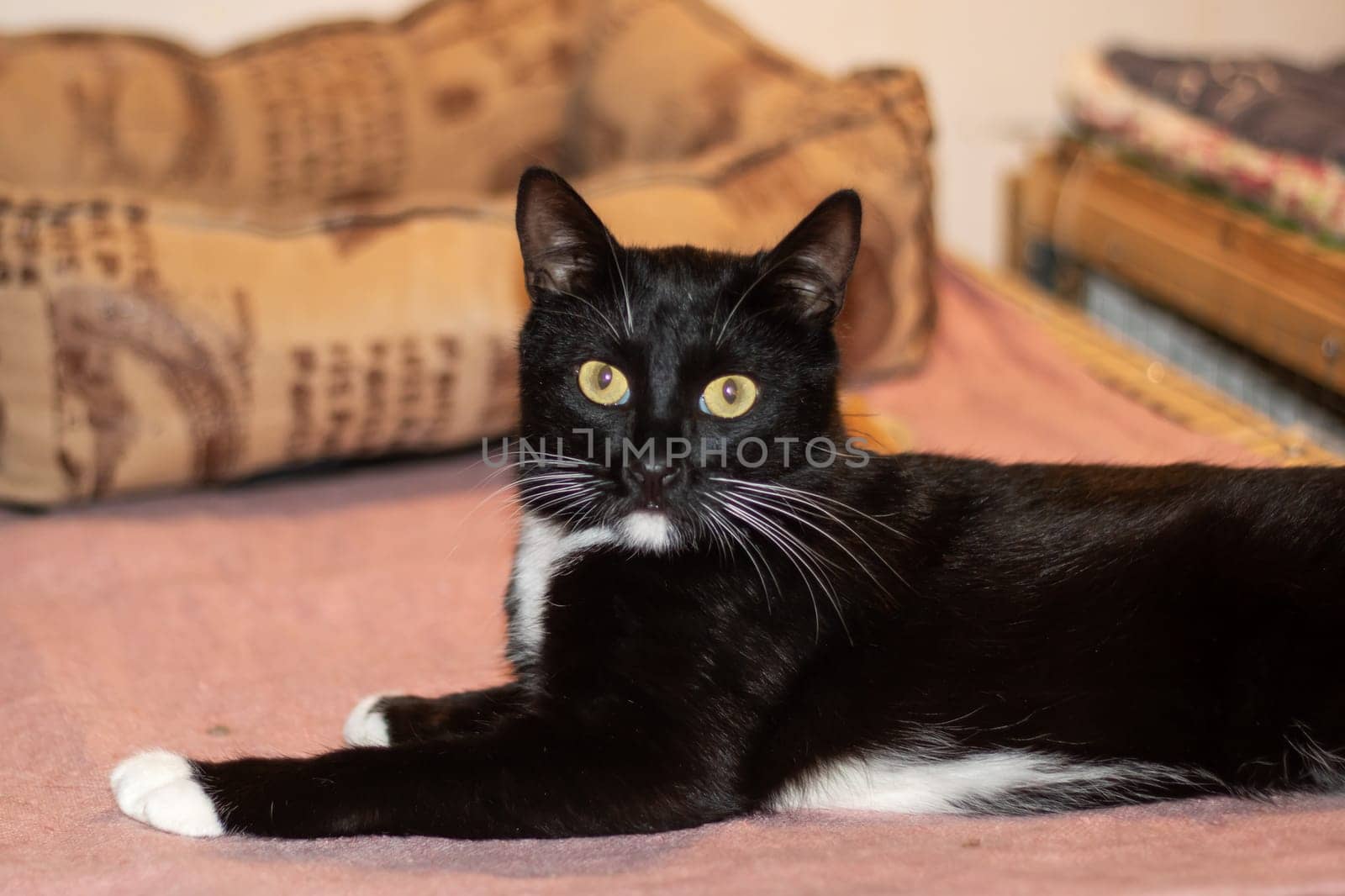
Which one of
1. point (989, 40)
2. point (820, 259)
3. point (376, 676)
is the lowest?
point (376, 676)

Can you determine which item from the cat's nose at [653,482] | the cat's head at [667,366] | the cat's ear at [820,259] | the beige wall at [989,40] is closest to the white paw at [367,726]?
the cat's head at [667,366]

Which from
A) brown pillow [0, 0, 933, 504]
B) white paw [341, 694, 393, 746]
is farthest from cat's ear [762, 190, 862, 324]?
brown pillow [0, 0, 933, 504]

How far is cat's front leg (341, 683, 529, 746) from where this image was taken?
4.78 ft

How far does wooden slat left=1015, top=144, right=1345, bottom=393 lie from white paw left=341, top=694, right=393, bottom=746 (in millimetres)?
1640

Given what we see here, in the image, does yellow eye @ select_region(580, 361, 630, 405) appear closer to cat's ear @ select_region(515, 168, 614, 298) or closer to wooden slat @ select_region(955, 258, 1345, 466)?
cat's ear @ select_region(515, 168, 614, 298)

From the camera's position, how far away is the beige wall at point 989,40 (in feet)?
10.7

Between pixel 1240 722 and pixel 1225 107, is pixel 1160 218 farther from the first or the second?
pixel 1240 722

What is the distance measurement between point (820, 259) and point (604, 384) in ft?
0.83

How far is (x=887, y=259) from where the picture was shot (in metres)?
2.34

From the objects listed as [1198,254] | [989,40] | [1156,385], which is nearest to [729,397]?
[1156,385]

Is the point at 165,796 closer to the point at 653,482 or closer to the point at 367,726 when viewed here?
the point at 367,726

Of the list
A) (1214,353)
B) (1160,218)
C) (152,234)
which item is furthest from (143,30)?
(1214,353)

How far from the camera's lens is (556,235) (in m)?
1.42

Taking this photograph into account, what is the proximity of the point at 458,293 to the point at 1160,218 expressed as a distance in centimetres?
145
